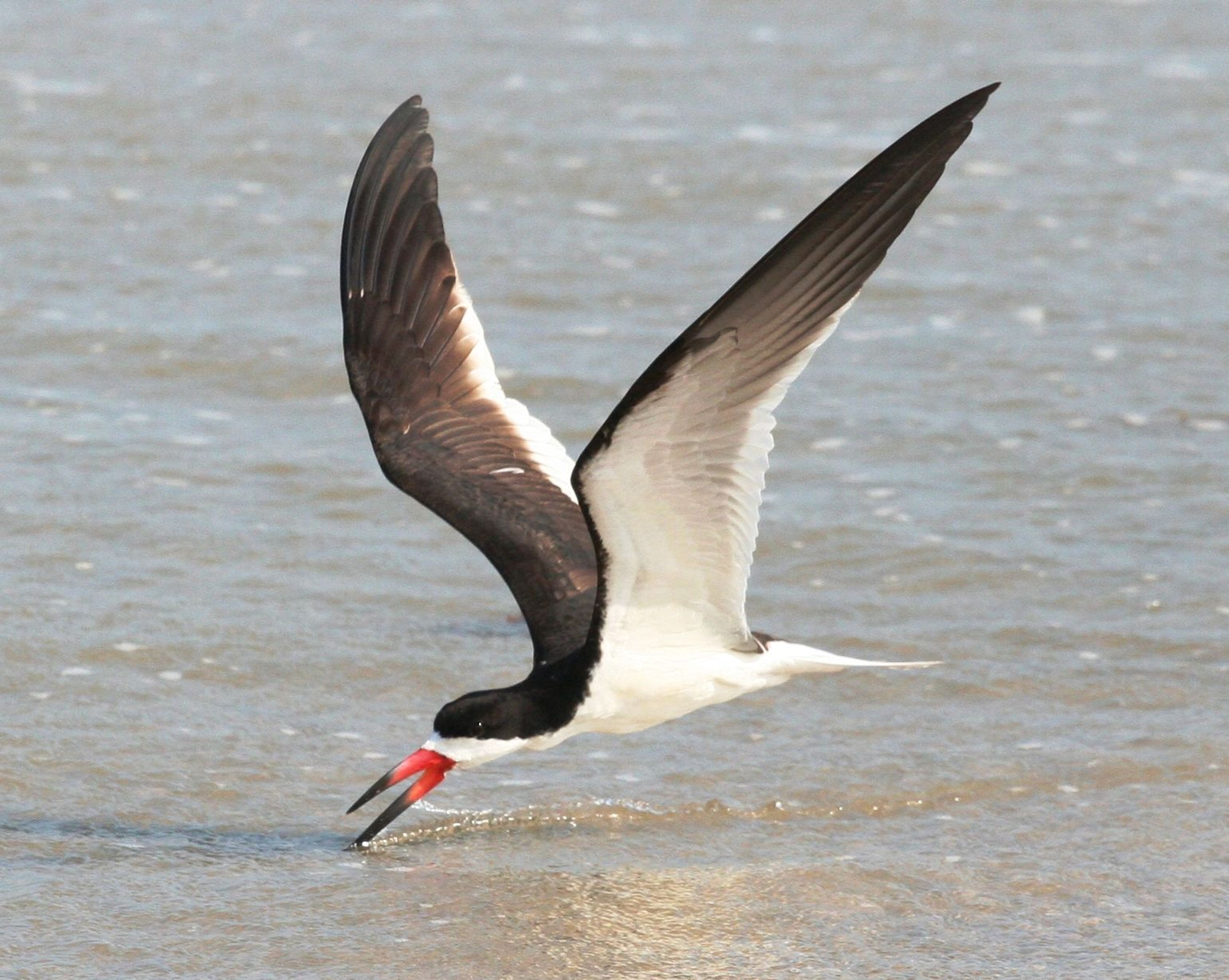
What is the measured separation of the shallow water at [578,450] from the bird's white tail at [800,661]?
1.49 feet

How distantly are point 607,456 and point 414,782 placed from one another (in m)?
1.22

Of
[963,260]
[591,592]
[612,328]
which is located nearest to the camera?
[591,592]

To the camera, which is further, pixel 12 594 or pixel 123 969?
pixel 12 594

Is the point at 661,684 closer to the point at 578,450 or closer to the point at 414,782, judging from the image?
the point at 414,782

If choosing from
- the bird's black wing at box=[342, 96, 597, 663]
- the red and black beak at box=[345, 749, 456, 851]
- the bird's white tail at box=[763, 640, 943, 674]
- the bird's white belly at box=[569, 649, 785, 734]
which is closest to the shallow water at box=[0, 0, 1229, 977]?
the red and black beak at box=[345, 749, 456, 851]

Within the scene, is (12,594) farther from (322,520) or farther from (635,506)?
(635,506)

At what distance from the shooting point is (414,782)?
209 inches

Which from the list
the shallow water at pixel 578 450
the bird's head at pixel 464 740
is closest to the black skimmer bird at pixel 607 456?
the bird's head at pixel 464 740

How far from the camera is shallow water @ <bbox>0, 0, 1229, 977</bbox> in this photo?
506 centimetres

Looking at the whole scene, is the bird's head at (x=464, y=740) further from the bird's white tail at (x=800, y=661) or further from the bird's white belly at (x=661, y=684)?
the bird's white tail at (x=800, y=661)

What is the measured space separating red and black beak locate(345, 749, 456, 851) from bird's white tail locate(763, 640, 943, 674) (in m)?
0.85

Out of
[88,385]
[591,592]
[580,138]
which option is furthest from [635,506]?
[580,138]

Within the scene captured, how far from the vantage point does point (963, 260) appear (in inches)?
414

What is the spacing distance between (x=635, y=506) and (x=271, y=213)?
6.64 metres
